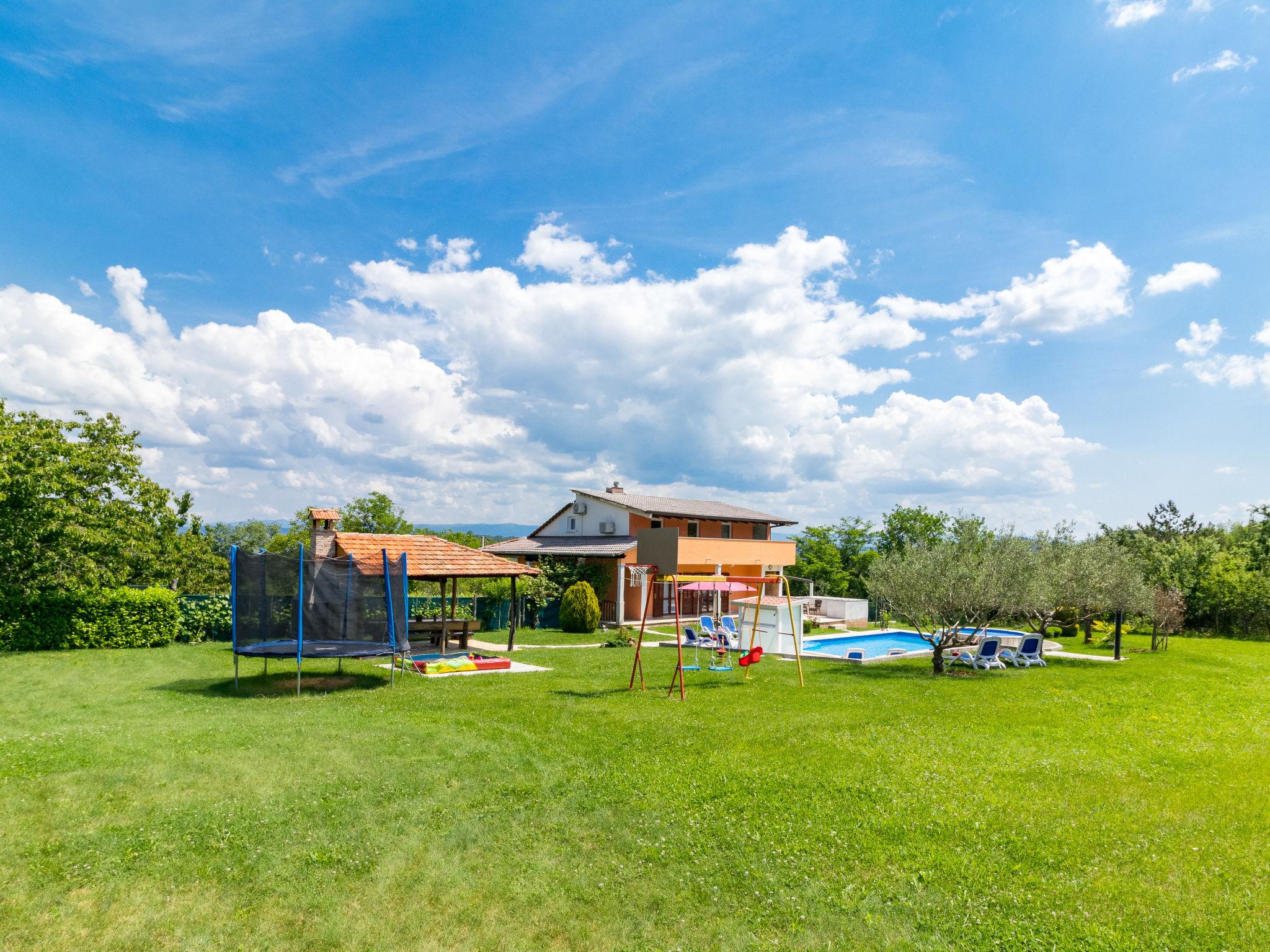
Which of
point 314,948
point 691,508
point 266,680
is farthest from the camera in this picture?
point 691,508

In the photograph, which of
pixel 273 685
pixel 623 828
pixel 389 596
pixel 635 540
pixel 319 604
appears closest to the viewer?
pixel 623 828

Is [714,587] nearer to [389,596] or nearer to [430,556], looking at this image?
[430,556]

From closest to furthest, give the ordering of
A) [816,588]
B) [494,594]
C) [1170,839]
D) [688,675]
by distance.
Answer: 1. [1170,839]
2. [688,675]
3. [494,594]
4. [816,588]

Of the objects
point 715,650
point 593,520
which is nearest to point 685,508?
point 593,520

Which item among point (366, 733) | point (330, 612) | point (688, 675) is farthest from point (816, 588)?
point (366, 733)

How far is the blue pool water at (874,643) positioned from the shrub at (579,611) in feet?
27.3

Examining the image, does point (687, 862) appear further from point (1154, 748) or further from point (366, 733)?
point (1154, 748)

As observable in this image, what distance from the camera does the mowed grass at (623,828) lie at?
5.55m

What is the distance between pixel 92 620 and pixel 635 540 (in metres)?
20.3

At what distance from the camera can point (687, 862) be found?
6609 mm

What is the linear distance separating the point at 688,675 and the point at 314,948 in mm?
13342

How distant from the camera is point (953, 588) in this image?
18.6m

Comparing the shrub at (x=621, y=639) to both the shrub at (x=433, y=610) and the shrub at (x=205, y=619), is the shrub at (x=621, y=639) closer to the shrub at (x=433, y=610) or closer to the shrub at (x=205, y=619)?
the shrub at (x=433, y=610)

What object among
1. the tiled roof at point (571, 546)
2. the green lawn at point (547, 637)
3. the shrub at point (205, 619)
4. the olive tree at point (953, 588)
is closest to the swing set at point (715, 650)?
the olive tree at point (953, 588)
